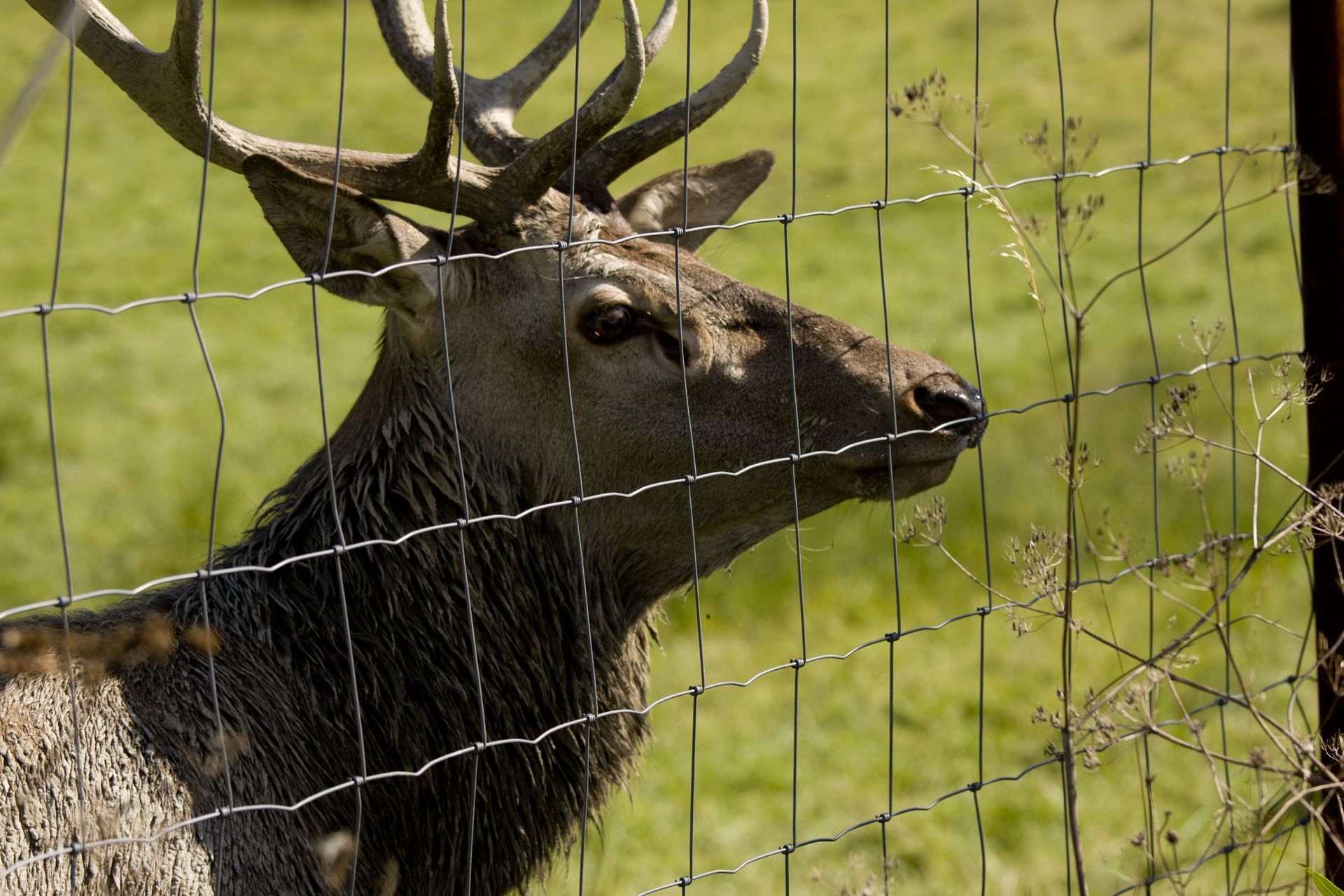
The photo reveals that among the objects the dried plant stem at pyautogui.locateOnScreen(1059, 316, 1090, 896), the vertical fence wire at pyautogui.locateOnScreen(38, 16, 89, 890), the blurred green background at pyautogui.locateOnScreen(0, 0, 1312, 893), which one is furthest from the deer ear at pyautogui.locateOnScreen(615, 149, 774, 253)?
the vertical fence wire at pyautogui.locateOnScreen(38, 16, 89, 890)

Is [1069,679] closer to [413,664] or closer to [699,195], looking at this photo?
[413,664]

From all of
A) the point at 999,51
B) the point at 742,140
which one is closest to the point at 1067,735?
the point at 742,140

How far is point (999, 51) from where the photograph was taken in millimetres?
15281

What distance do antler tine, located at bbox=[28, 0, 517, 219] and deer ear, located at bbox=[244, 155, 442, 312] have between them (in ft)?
0.31

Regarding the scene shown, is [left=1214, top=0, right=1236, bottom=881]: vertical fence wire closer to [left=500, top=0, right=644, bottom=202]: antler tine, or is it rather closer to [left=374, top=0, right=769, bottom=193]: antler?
[left=374, top=0, right=769, bottom=193]: antler

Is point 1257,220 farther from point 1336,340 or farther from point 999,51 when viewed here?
point 1336,340

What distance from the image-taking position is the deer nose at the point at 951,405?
9.62 ft

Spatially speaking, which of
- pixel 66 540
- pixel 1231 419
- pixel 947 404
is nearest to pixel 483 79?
pixel 947 404

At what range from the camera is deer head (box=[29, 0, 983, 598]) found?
Answer: 293 cm

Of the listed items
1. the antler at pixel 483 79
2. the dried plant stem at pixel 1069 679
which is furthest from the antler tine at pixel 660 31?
the dried plant stem at pixel 1069 679

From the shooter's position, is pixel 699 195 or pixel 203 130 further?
pixel 699 195

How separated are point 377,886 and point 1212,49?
14600 millimetres

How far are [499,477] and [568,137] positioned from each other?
Result: 2.49 feet

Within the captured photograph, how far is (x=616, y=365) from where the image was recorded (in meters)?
3.00
